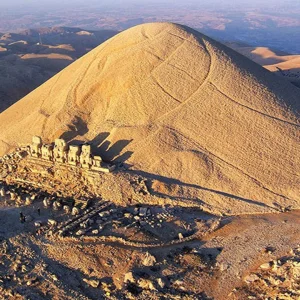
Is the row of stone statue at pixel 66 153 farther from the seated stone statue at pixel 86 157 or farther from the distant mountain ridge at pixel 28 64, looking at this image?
the distant mountain ridge at pixel 28 64

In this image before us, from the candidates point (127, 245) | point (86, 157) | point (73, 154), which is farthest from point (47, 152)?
point (127, 245)

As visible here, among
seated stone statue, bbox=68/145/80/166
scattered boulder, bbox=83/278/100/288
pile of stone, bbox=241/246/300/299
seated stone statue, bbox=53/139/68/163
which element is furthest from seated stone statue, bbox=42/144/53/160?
pile of stone, bbox=241/246/300/299

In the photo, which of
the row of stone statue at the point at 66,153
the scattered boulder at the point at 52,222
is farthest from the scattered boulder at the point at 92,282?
the row of stone statue at the point at 66,153

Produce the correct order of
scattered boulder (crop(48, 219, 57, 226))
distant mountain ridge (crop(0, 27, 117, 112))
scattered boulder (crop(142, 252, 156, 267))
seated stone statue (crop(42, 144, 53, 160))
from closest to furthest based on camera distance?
scattered boulder (crop(142, 252, 156, 267))
scattered boulder (crop(48, 219, 57, 226))
seated stone statue (crop(42, 144, 53, 160))
distant mountain ridge (crop(0, 27, 117, 112))

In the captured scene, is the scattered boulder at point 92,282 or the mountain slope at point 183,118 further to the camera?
the mountain slope at point 183,118

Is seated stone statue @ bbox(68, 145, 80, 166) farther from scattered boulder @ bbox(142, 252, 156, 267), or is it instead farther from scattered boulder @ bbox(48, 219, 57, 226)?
scattered boulder @ bbox(142, 252, 156, 267)

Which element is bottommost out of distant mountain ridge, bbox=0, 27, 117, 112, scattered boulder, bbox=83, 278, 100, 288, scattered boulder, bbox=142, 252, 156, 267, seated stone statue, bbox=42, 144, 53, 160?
distant mountain ridge, bbox=0, 27, 117, 112

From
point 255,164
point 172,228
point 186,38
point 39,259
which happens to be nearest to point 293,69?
point 186,38

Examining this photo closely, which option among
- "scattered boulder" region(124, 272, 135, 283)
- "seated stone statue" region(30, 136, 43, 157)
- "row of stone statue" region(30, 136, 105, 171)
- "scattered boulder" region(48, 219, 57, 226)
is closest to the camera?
"scattered boulder" region(124, 272, 135, 283)
